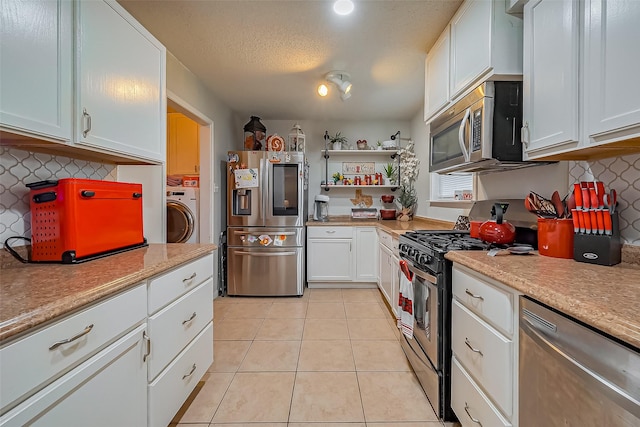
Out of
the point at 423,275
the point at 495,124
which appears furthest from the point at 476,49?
the point at 423,275

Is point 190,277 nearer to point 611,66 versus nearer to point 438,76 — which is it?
point 611,66

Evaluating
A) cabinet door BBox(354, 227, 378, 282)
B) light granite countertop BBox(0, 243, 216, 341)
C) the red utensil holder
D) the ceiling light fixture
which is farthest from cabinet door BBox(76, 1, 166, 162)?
cabinet door BBox(354, 227, 378, 282)

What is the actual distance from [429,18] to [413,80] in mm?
964

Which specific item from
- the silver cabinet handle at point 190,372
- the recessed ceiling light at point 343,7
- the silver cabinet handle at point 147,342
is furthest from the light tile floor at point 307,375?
the recessed ceiling light at point 343,7

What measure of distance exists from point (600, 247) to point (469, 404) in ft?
2.80

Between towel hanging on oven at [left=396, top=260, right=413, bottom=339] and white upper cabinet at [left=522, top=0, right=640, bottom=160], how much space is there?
932mm

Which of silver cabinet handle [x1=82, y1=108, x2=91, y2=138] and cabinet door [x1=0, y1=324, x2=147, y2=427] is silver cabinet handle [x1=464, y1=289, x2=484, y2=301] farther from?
silver cabinet handle [x1=82, y1=108, x2=91, y2=138]

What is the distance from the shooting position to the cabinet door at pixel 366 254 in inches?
140

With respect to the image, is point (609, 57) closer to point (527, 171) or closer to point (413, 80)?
point (527, 171)

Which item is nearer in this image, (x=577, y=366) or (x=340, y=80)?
(x=577, y=366)

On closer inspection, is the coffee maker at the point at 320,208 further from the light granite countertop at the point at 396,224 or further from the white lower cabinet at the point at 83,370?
the white lower cabinet at the point at 83,370

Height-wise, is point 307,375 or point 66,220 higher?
point 66,220

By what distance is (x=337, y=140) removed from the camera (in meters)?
4.09

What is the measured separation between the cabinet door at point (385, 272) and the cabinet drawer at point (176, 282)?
179cm
